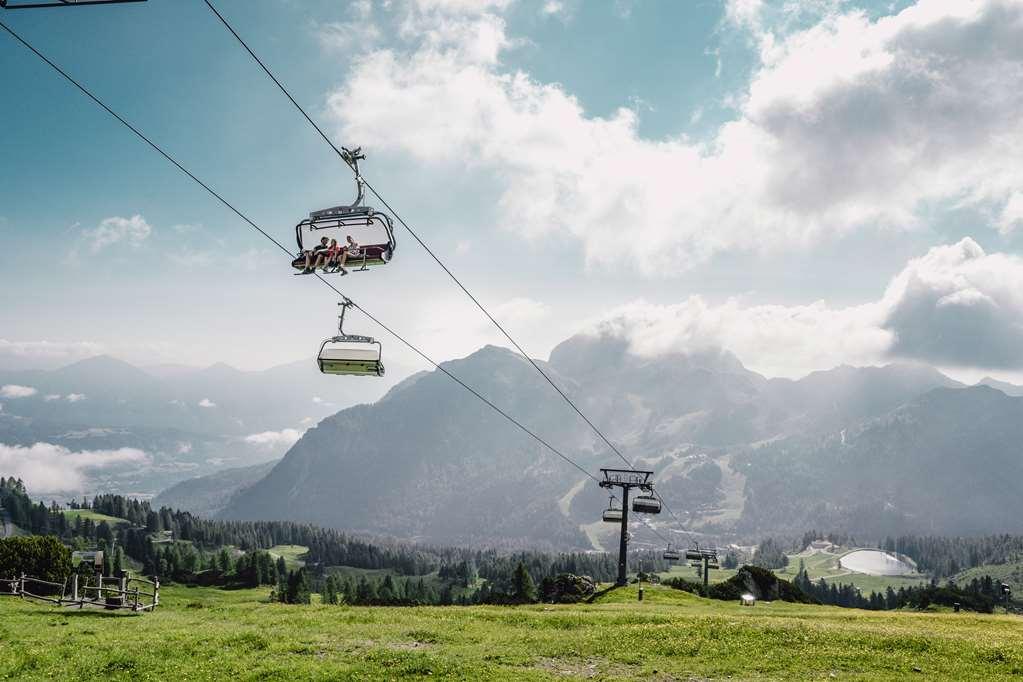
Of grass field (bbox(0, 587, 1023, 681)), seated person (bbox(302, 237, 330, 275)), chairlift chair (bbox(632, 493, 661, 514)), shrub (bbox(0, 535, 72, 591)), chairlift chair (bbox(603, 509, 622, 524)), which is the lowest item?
shrub (bbox(0, 535, 72, 591))

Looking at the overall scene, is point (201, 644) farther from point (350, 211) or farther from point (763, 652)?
point (763, 652)

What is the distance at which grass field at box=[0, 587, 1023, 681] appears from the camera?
1077 inches

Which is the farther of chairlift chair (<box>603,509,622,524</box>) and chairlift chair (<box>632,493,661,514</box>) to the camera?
chairlift chair (<box>603,509,622,524</box>)

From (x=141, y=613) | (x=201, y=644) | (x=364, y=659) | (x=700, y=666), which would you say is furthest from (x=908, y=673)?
(x=141, y=613)

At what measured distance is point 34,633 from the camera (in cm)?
3600

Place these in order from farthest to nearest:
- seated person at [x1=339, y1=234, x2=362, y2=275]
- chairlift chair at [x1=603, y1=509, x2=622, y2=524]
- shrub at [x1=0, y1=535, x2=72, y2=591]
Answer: shrub at [x1=0, y1=535, x2=72, y2=591] < chairlift chair at [x1=603, y1=509, x2=622, y2=524] < seated person at [x1=339, y1=234, x2=362, y2=275]

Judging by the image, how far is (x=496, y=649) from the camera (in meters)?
32.4

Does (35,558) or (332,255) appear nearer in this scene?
(332,255)

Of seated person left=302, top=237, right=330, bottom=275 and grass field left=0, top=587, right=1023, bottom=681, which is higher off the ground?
seated person left=302, top=237, right=330, bottom=275

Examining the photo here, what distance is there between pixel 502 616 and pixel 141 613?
26924 millimetres

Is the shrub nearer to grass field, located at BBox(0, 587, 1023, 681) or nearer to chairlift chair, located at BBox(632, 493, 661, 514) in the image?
grass field, located at BBox(0, 587, 1023, 681)

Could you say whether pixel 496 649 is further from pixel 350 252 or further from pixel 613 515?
pixel 613 515

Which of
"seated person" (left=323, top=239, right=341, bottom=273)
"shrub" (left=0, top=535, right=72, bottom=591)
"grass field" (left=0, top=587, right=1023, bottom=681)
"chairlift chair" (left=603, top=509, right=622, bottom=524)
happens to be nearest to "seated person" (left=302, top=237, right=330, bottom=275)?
"seated person" (left=323, top=239, right=341, bottom=273)

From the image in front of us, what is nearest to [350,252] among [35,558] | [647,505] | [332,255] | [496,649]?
[332,255]
